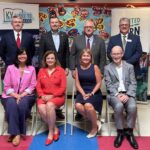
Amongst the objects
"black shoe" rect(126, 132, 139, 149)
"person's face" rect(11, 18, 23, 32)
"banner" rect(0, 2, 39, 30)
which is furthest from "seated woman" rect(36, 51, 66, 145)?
"banner" rect(0, 2, 39, 30)

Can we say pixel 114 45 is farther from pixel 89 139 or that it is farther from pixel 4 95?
pixel 4 95

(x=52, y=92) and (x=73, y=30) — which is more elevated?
(x=73, y=30)

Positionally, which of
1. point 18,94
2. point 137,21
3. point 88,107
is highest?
point 137,21

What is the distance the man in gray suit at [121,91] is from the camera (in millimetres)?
3734

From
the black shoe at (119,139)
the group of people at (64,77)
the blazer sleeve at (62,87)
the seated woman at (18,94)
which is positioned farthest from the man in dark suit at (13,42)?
the black shoe at (119,139)

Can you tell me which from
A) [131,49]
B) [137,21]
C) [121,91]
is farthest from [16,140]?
[137,21]

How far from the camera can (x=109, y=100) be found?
12.9 feet

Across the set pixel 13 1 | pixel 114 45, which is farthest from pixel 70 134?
pixel 13 1

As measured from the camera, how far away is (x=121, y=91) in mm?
3955

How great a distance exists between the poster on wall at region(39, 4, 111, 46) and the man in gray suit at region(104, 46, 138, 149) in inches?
65.3

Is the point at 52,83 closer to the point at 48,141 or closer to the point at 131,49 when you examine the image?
the point at 48,141

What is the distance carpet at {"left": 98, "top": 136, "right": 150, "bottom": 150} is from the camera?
360cm

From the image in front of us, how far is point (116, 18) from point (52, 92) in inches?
80.0

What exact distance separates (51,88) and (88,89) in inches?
19.8
